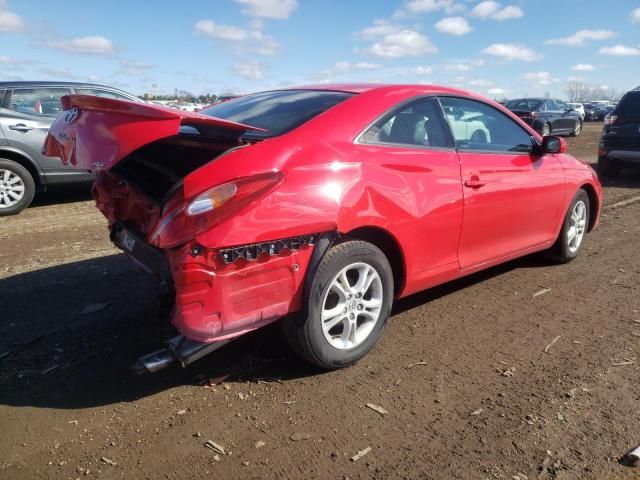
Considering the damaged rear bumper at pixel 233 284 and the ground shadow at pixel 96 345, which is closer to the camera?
the damaged rear bumper at pixel 233 284

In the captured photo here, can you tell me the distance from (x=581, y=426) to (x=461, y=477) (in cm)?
75

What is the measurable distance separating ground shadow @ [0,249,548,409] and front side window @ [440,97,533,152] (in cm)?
121

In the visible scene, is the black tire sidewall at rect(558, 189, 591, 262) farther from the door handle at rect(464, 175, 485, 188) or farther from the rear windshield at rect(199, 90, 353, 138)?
the rear windshield at rect(199, 90, 353, 138)

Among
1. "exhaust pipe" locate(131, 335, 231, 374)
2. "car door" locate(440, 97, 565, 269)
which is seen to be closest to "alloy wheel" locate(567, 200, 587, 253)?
"car door" locate(440, 97, 565, 269)

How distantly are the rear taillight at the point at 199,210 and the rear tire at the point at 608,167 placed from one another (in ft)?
32.0

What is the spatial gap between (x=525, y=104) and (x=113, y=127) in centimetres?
2084

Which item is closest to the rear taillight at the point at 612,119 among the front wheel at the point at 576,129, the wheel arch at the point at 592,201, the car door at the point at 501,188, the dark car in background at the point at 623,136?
the dark car in background at the point at 623,136

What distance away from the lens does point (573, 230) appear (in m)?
5.05

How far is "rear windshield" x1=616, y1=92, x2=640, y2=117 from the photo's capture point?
31.9 feet

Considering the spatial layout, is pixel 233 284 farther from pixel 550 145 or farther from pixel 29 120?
pixel 29 120

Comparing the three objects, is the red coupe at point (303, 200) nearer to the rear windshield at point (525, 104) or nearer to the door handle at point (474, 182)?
the door handle at point (474, 182)

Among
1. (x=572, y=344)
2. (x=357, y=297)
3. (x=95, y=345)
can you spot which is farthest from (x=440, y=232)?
(x=95, y=345)

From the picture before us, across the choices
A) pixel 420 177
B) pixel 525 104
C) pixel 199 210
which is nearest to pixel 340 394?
pixel 199 210

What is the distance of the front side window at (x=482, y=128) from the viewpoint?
3754mm
